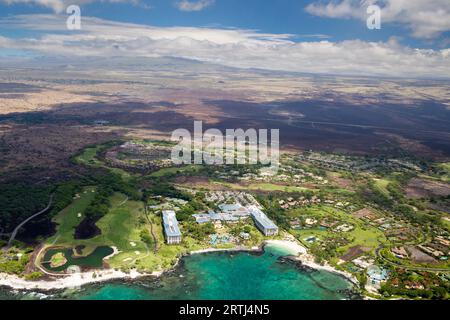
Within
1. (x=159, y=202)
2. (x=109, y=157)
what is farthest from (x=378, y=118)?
(x=159, y=202)

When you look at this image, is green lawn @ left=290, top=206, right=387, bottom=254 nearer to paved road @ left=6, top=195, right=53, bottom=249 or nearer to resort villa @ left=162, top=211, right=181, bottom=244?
resort villa @ left=162, top=211, right=181, bottom=244

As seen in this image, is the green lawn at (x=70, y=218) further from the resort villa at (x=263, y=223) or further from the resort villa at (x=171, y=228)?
the resort villa at (x=263, y=223)

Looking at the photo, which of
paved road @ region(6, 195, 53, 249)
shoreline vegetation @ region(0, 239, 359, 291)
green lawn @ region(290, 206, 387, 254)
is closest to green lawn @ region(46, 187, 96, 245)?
paved road @ region(6, 195, 53, 249)

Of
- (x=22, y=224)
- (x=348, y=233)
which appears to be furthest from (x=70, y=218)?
(x=348, y=233)

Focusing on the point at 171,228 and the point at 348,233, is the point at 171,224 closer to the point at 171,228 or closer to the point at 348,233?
the point at 171,228

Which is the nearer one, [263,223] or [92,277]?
[92,277]

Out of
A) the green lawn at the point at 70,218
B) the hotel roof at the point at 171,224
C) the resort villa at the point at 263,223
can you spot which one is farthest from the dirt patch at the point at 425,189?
the green lawn at the point at 70,218
